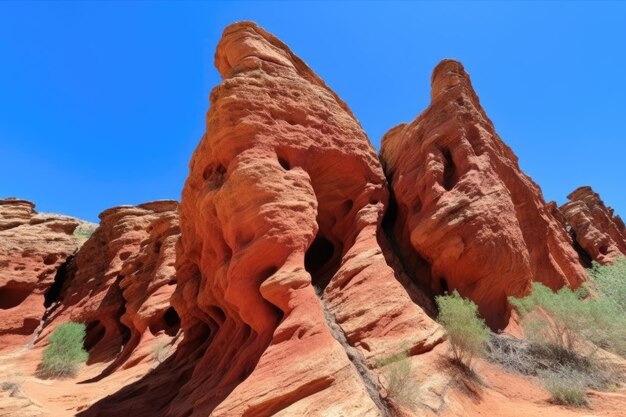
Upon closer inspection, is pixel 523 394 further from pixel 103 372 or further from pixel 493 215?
pixel 103 372

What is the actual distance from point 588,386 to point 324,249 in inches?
323

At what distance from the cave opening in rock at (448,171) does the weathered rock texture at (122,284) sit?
13763 mm

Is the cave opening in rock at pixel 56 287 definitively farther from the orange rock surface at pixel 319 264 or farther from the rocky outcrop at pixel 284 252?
the rocky outcrop at pixel 284 252

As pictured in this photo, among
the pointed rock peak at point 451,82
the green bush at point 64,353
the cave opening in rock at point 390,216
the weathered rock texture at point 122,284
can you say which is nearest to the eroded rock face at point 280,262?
the cave opening in rock at point 390,216

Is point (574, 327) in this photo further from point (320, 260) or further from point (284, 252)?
point (284, 252)

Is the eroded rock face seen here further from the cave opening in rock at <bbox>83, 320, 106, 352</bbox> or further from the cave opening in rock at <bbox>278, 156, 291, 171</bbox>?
the cave opening in rock at <bbox>83, 320, 106, 352</bbox>

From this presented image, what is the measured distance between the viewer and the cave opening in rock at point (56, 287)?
86.2ft

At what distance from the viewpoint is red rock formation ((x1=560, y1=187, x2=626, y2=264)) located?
1132 inches

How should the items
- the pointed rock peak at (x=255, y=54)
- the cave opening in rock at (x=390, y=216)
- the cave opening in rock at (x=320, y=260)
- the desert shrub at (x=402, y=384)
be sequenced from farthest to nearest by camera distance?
the cave opening in rock at (x=390, y=216)
the pointed rock peak at (x=255, y=54)
the cave opening in rock at (x=320, y=260)
the desert shrub at (x=402, y=384)

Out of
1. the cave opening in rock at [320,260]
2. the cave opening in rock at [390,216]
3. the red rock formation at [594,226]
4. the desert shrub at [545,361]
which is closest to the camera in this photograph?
the desert shrub at [545,361]

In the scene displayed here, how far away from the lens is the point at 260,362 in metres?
7.58

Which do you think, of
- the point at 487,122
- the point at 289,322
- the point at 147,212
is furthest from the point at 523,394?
the point at 147,212

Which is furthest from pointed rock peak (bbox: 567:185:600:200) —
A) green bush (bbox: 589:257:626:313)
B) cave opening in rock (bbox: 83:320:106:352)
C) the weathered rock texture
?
cave opening in rock (bbox: 83:320:106:352)

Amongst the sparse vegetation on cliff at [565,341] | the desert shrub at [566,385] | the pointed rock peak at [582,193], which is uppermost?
the pointed rock peak at [582,193]
